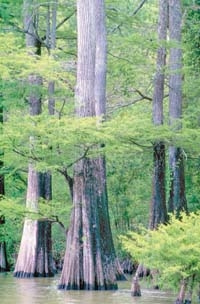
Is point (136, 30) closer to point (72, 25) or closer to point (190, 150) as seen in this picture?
point (72, 25)

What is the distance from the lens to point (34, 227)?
63.1 ft

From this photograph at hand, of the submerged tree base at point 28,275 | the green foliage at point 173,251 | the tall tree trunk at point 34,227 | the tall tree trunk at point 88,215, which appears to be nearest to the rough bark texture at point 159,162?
the tall tree trunk at point 88,215

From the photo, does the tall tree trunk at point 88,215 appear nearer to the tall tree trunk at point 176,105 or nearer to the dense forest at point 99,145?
the dense forest at point 99,145

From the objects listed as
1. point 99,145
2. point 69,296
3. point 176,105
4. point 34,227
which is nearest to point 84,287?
point 69,296

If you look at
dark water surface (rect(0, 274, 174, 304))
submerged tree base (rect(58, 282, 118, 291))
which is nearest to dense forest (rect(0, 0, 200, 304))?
submerged tree base (rect(58, 282, 118, 291))

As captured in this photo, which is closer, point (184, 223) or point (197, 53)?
point (184, 223)

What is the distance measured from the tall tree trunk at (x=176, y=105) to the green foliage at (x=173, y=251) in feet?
20.9

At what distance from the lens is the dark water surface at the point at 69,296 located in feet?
40.9

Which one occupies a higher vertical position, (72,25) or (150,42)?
(72,25)

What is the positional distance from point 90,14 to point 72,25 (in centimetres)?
619

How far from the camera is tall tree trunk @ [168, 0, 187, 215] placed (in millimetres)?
17594

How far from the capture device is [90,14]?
1611 centimetres

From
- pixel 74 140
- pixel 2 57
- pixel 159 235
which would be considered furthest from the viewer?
pixel 2 57

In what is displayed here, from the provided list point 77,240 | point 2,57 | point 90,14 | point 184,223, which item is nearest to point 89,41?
point 90,14
